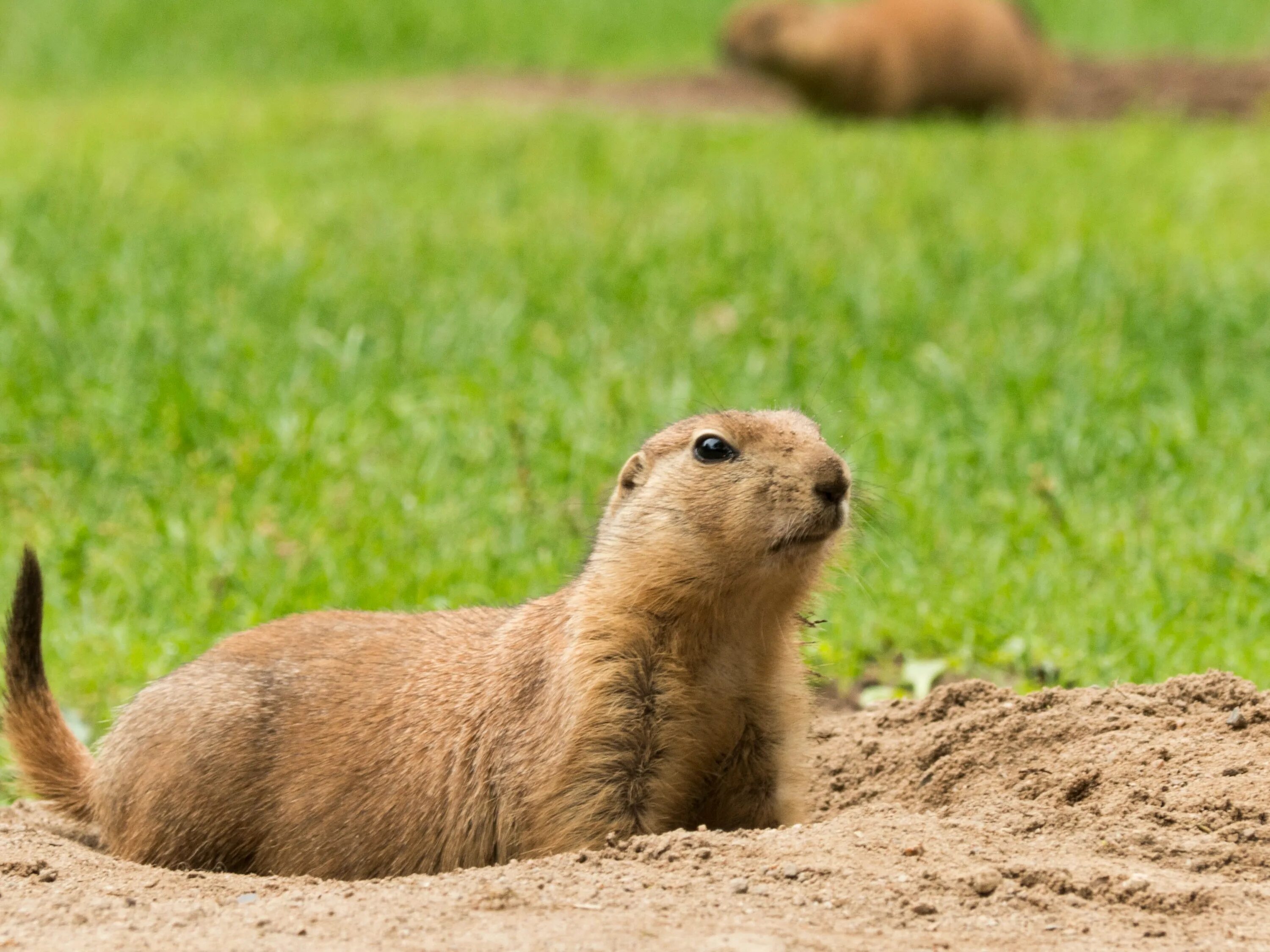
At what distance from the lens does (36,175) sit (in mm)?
9227

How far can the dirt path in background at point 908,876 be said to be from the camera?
273 centimetres

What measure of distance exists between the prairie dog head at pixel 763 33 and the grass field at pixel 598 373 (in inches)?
124

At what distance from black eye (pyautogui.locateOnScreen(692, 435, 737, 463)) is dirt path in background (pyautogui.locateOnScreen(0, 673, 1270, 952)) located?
0.78 m

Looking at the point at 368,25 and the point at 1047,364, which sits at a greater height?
the point at 368,25

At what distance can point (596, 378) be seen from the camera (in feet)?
22.2

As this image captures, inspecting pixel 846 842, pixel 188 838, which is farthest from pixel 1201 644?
pixel 188 838

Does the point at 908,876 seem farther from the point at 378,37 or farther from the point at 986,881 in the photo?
the point at 378,37

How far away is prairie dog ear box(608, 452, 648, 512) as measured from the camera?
148 inches

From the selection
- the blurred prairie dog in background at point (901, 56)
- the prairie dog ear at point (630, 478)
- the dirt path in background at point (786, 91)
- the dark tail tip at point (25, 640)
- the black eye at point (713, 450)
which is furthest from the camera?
the dirt path in background at point (786, 91)

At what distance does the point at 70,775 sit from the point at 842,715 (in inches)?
77.4

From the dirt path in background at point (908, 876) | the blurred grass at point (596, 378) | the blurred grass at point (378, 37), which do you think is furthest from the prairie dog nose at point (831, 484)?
the blurred grass at point (378, 37)

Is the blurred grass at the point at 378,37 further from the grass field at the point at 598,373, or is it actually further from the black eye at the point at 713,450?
the black eye at the point at 713,450

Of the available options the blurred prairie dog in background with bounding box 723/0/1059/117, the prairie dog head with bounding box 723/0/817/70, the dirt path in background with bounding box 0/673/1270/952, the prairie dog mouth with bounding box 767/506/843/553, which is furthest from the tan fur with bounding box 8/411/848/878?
the prairie dog head with bounding box 723/0/817/70

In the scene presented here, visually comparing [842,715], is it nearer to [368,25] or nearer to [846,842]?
[846,842]
